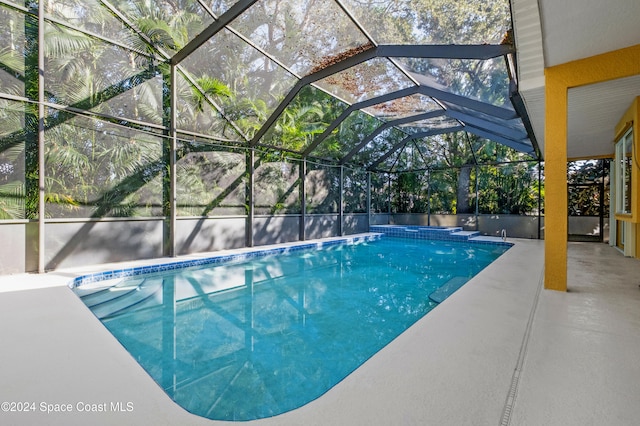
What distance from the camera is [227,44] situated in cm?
632

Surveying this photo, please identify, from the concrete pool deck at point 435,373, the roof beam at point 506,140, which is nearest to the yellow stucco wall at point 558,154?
the concrete pool deck at point 435,373

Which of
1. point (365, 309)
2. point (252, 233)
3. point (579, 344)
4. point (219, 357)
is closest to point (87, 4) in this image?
point (252, 233)

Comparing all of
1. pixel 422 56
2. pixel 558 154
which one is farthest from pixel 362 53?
pixel 558 154

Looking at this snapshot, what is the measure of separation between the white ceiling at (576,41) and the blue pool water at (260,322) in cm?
344

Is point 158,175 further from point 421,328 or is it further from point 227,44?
point 421,328

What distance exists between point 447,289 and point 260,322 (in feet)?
10.1

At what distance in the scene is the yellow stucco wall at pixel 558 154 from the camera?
3715 millimetres

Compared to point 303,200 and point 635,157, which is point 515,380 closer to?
point 635,157

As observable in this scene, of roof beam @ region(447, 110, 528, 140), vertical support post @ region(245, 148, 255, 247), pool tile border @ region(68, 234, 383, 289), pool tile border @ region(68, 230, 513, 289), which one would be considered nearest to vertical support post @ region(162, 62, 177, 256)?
pool tile border @ region(68, 234, 383, 289)

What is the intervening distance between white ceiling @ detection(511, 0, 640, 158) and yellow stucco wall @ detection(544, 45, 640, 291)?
0.15 metres

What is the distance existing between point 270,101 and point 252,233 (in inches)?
141

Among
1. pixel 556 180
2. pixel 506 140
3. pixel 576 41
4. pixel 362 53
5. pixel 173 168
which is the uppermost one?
pixel 362 53

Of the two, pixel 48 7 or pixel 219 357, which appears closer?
pixel 219 357

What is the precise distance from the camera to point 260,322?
3.70 m
